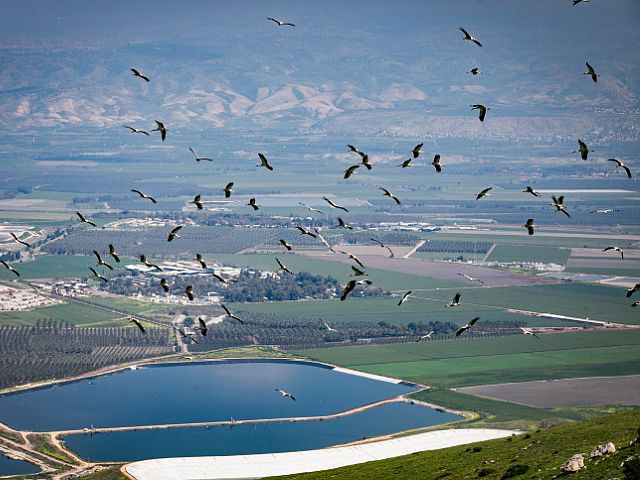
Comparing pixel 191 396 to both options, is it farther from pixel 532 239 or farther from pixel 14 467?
pixel 532 239

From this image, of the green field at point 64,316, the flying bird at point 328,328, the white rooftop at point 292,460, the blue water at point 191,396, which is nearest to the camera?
the white rooftop at point 292,460

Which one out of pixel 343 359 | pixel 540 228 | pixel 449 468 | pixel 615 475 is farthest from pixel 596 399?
pixel 540 228

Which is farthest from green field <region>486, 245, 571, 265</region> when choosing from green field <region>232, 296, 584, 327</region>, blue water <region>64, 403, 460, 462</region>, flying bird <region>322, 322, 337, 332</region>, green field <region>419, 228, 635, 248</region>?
blue water <region>64, 403, 460, 462</region>

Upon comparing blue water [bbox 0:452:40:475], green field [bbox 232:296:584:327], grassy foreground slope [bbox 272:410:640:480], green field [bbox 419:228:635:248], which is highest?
grassy foreground slope [bbox 272:410:640:480]

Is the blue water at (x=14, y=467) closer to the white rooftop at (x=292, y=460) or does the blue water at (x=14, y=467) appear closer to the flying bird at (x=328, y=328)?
the white rooftop at (x=292, y=460)

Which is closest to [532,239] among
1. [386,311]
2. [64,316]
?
[386,311]

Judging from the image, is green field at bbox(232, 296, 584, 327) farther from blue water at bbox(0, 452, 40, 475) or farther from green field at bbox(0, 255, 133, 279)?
blue water at bbox(0, 452, 40, 475)

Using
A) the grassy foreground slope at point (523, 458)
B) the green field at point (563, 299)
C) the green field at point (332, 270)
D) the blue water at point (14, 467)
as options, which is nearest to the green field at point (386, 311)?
the green field at point (563, 299)
